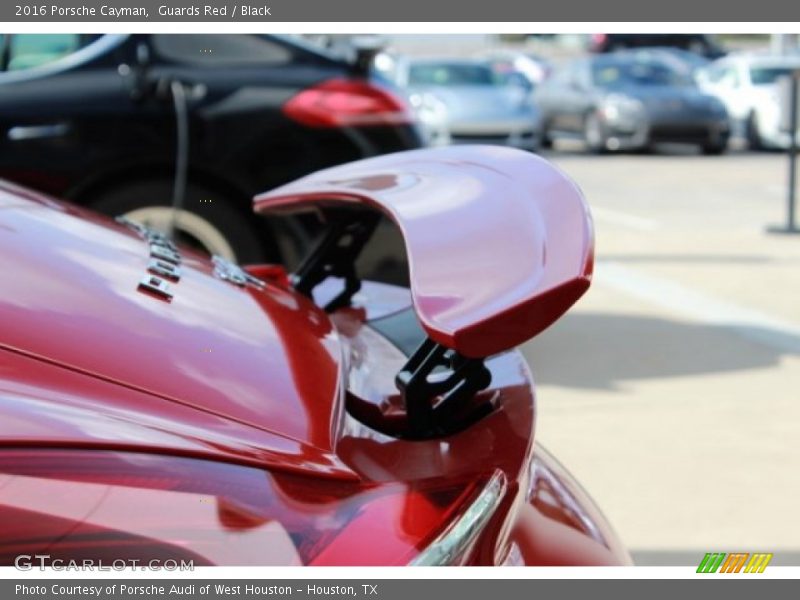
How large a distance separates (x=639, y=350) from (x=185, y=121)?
7.83 ft

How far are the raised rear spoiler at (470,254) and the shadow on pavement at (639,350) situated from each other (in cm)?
348

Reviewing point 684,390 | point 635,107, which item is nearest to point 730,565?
point 684,390

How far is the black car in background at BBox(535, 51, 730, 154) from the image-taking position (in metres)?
17.9

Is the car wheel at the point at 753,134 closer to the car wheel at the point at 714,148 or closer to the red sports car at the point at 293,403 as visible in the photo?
the car wheel at the point at 714,148

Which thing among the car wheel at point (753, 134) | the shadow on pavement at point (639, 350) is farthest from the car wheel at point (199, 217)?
the car wheel at point (753, 134)

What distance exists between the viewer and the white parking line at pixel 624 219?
440 inches

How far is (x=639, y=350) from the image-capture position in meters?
6.26

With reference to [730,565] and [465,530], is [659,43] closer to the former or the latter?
[730,565]

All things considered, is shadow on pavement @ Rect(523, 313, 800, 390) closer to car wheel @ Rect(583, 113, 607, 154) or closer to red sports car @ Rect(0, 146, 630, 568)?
red sports car @ Rect(0, 146, 630, 568)

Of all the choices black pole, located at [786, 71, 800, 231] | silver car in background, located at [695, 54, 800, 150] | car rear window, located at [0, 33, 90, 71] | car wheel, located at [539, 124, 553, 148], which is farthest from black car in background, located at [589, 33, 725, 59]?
car rear window, located at [0, 33, 90, 71]

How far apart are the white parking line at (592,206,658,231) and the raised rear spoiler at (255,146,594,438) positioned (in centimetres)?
899

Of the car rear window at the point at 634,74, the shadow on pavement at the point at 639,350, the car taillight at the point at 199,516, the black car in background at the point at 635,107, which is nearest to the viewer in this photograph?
the car taillight at the point at 199,516

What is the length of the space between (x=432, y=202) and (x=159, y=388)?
56cm

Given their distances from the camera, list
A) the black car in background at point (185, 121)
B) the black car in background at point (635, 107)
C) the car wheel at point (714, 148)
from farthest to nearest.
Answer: the car wheel at point (714, 148), the black car in background at point (635, 107), the black car in background at point (185, 121)
